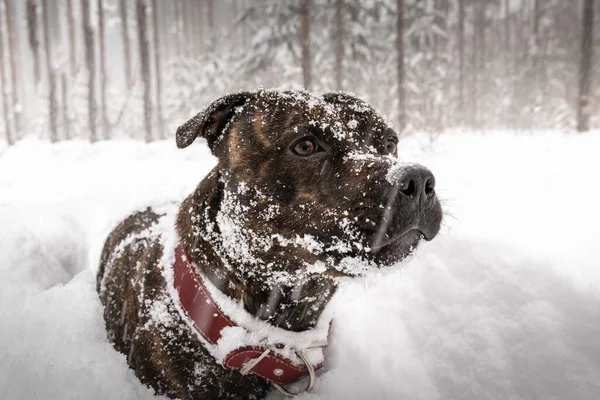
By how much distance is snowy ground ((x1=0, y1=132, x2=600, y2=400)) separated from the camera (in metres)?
1.89

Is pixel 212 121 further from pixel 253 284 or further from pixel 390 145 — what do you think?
pixel 390 145

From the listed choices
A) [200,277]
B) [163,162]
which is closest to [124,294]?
[200,277]

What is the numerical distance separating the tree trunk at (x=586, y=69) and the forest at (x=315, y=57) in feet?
0.12

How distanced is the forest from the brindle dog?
1044cm

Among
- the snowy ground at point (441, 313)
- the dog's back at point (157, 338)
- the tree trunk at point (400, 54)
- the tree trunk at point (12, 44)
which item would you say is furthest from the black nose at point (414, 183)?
the tree trunk at point (12, 44)

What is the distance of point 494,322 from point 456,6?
29850 millimetres

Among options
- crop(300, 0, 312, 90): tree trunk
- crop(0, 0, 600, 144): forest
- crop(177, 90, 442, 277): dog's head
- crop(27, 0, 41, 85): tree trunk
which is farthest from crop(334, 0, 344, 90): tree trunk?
crop(27, 0, 41, 85): tree trunk

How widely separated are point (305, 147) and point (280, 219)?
16.6 inches

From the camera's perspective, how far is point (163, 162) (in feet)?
26.0

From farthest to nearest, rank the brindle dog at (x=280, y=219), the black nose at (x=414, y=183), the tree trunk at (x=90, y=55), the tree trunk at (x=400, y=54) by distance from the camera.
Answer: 1. the tree trunk at (x=90, y=55)
2. the tree trunk at (x=400, y=54)
3. the brindle dog at (x=280, y=219)
4. the black nose at (x=414, y=183)

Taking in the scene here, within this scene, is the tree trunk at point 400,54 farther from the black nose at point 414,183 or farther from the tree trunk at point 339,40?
the black nose at point 414,183

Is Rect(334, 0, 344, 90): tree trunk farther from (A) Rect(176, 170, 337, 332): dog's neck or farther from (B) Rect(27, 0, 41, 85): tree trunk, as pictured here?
(B) Rect(27, 0, 41, 85): tree trunk

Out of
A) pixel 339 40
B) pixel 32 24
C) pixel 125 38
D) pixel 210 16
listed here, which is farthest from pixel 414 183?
pixel 210 16

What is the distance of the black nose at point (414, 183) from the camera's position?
1635mm
